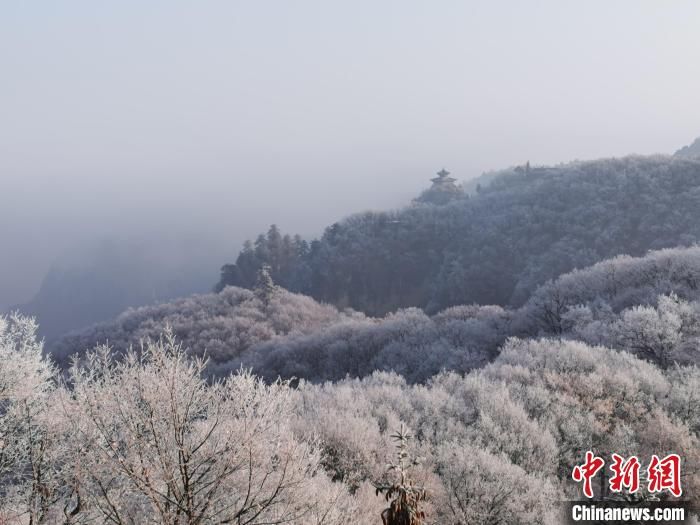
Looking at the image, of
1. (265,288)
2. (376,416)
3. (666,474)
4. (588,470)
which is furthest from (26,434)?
(265,288)

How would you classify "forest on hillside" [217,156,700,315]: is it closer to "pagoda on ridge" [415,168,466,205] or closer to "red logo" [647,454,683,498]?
"pagoda on ridge" [415,168,466,205]

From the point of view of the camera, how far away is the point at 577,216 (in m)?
112

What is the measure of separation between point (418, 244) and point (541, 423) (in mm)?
111776

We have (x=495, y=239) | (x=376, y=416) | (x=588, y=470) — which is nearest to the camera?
(x=588, y=470)

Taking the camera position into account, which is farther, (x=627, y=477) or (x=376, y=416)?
(x=376, y=416)

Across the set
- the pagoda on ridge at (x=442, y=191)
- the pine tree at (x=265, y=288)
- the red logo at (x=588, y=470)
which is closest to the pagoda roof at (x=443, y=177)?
the pagoda on ridge at (x=442, y=191)

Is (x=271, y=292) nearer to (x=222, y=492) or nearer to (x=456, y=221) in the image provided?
(x=456, y=221)

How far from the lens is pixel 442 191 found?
167125mm

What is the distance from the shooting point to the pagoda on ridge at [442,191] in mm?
164250

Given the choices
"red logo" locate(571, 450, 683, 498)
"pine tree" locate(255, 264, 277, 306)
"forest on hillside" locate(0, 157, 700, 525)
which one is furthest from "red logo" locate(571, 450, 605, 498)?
"pine tree" locate(255, 264, 277, 306)

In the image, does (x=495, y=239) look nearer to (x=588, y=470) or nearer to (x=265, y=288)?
(x=265, y=288)

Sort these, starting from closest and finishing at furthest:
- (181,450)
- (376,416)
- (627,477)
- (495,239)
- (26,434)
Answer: (181,450)
(26,434)
(627,477)
(376,416)
(495,239)

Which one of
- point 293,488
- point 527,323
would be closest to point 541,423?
point 293,488

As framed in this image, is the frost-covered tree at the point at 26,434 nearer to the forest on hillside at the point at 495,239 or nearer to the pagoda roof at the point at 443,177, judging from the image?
the forest on hillside at the point at 495,239
